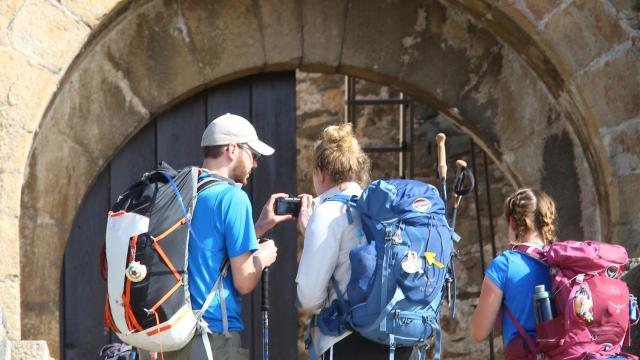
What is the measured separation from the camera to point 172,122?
6.58 meters

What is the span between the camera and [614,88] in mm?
6027

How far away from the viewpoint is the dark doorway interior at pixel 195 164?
644 centimetres

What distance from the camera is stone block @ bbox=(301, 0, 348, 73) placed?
6.59 m

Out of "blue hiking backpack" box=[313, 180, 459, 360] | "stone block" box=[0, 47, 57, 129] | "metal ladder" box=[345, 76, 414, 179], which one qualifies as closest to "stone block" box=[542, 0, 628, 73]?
"blue hiking backpack" box=[313, 180, 459, 360]

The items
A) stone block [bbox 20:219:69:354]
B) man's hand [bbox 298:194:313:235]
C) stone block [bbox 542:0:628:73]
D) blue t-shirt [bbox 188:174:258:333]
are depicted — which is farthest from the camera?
stone block [bbox 20:219:69:354]

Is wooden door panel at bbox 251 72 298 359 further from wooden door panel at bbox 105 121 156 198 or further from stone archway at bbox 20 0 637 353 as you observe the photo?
wooden door panel at bbox 105 121 156 198

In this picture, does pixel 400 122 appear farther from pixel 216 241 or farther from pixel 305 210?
pixel 216 241

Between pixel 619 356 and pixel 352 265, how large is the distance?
38.3 inches

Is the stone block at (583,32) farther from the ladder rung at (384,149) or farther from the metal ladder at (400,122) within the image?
the ladder rung at (384,149)

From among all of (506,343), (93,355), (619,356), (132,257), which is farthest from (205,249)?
(93,355)

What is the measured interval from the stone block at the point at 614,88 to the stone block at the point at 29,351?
2491 mm

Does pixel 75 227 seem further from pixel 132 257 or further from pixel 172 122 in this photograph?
pixel 132 257

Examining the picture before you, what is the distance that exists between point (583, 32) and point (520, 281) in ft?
5.03

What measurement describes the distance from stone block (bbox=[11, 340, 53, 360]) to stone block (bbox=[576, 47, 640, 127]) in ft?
8.17
